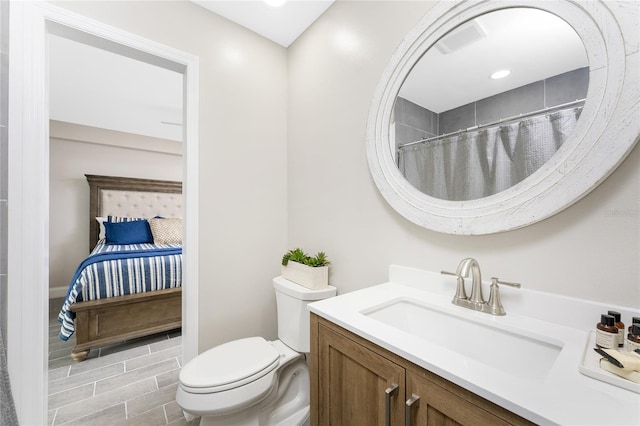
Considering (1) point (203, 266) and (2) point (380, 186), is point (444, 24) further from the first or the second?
(1) point (203, 266)

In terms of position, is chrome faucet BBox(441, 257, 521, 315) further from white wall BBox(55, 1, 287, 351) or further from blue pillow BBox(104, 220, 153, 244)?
blue pillow BBox(104, 220, 153, 244)

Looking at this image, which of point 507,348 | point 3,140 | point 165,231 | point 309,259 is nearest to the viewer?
point 507,348

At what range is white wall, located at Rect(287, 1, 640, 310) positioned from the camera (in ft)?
2.37

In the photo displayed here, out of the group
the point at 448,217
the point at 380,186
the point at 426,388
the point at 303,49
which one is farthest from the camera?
the point at 303,49

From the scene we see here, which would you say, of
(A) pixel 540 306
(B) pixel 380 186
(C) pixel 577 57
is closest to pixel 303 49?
(B) pixel 380 186

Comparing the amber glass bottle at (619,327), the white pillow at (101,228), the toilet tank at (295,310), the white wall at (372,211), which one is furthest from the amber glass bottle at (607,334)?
the white pillow at (101,228)

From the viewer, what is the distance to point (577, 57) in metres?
0.79

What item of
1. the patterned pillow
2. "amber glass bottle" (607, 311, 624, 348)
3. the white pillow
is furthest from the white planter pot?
the white pillow

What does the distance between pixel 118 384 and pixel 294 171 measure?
1.97 meters

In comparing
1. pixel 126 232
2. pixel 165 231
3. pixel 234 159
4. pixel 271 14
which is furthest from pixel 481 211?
pixel 126 232

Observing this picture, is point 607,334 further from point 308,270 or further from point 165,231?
point 165,231

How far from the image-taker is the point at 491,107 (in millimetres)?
985

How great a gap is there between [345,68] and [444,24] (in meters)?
0.59

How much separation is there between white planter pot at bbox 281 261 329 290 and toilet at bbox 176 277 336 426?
3 cm
